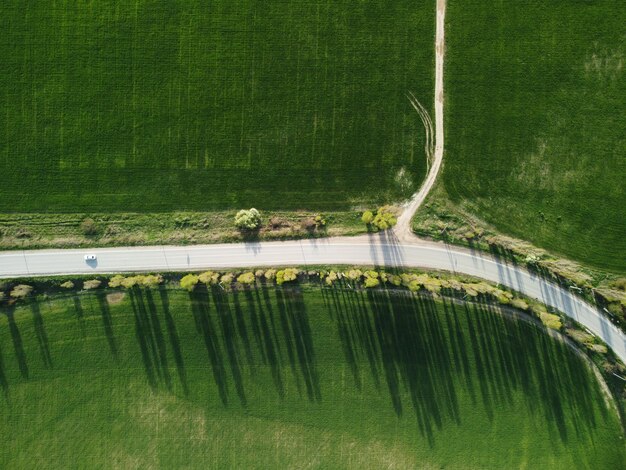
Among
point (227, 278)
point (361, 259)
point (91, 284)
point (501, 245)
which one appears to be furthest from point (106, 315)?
point (501, 245)

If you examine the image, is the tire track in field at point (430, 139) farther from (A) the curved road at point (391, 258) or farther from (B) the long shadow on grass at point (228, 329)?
(B) the long shadow on grass at point (228, 329)

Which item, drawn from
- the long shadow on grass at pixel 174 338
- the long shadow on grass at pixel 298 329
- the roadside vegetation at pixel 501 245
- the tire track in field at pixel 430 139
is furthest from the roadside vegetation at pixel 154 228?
the roadside vegetation at pixel 501 245

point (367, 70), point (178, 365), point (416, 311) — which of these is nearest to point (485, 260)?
point (416, 311)

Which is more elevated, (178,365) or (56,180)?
(56,180)

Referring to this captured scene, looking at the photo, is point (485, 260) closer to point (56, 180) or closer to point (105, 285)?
point (105, 285)

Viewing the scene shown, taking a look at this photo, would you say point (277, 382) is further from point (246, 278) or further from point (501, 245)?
point (501, 245)

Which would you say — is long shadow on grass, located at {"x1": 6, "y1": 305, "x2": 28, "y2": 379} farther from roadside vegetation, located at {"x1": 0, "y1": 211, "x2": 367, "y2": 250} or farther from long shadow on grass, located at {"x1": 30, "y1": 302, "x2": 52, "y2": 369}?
roadside vegetation, located at {"x1": 0, "y1": 211, "x2": 367, "y2": 250}
